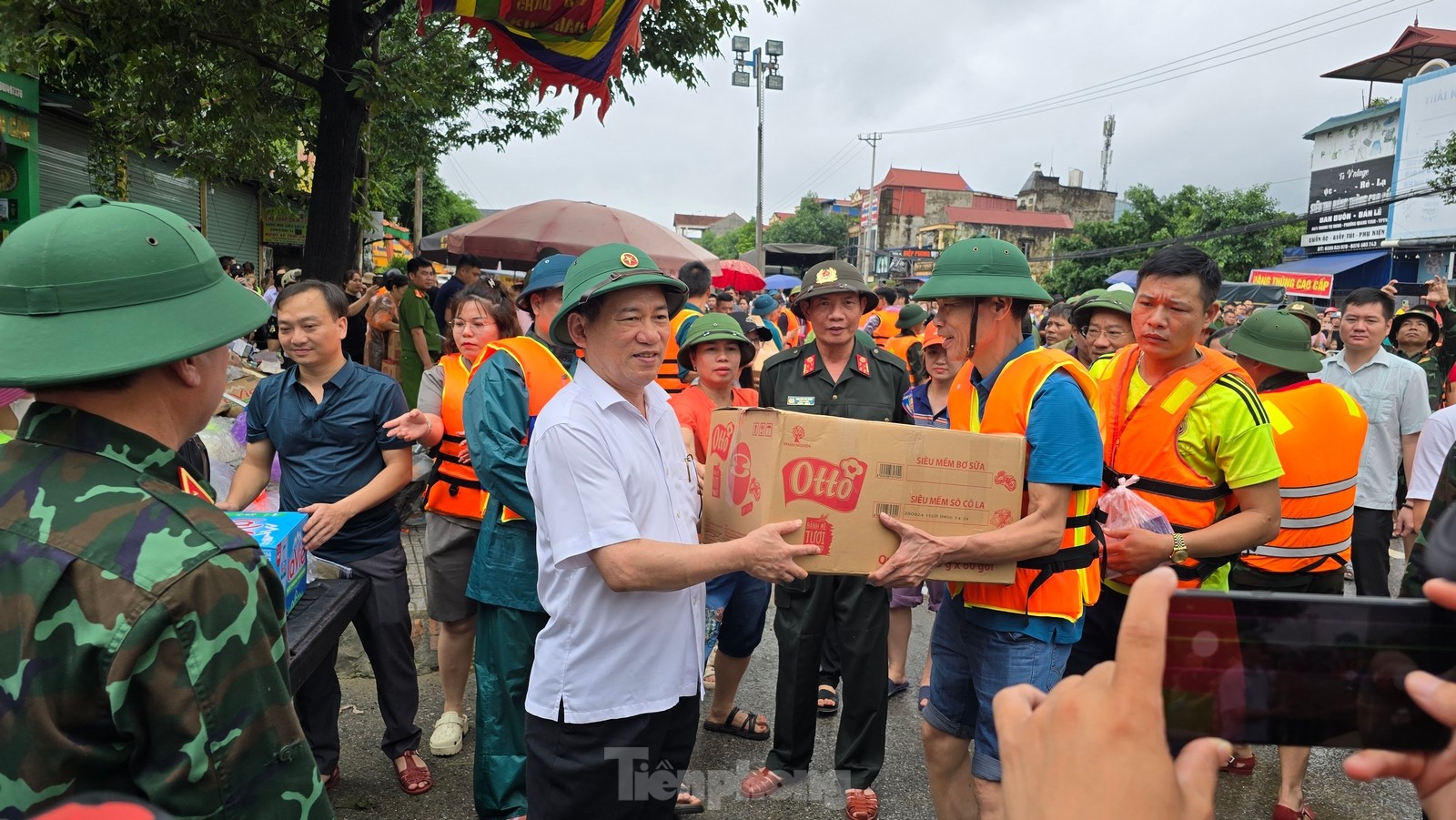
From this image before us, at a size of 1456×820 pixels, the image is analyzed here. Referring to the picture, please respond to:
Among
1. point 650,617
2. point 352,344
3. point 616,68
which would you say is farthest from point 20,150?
point 650,617

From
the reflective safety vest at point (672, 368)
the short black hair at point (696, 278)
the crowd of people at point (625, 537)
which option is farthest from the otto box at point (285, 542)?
the short black hair at point (696, 278)

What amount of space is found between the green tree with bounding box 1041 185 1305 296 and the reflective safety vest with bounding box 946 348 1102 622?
35.4 meters

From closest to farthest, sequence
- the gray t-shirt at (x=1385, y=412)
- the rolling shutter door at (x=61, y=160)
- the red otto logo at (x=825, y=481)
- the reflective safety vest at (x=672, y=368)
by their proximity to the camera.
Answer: the red otto logo at (x=825, y=481) < the gray t-shirt at (x=1385, y=412) < the reflective safety vest at (x=672, y=368) < the rolling shutter door at (x=61, y=160)

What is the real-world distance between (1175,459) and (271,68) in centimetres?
658

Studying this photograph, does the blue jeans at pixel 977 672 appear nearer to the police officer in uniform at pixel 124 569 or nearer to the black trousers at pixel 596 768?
the black trousers at pixel 596 768

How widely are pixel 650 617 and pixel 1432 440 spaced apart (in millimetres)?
4082

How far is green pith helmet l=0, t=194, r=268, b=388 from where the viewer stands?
1.23 m

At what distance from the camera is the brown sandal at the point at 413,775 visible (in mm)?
3580

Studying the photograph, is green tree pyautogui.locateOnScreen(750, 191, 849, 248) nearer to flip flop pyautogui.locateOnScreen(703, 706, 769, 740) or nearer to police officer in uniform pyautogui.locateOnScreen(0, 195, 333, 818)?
Answer: flip flop pyautogui.locateOnScreen(703, 706, 769, 740)

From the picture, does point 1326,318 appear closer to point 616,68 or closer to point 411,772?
point 616,68

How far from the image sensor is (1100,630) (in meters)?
3.19

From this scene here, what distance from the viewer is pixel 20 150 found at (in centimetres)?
1115

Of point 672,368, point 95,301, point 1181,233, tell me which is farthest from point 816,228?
point 95,301

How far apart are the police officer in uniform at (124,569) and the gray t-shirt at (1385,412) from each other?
586 cm
